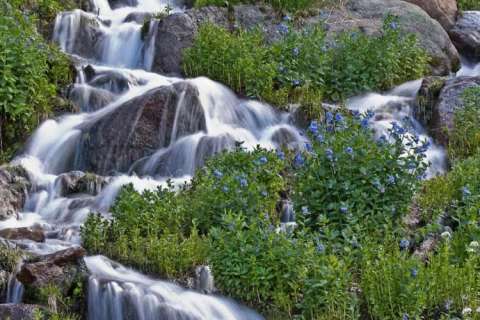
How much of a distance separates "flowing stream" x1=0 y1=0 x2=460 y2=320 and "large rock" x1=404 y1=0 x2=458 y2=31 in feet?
12.3

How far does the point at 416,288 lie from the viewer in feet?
17.8

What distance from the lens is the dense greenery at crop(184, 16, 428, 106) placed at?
10.3 meters

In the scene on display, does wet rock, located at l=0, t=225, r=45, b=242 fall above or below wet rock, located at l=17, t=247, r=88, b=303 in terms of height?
below

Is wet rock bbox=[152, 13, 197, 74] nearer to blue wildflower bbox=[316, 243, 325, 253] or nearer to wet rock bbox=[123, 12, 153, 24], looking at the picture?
wet rock bbox=[123, 12, 153, 24]

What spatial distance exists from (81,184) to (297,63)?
3593 mm

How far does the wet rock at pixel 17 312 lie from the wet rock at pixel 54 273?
1.17 feet

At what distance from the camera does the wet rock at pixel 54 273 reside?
5828mm

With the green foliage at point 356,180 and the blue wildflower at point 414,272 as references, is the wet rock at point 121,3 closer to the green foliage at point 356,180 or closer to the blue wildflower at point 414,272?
the green foliage at point 356,180

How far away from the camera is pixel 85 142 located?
938 centimetres

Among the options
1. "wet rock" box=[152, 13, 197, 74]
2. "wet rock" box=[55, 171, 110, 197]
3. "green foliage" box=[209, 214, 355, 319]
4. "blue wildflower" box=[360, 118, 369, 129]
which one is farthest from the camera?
"wet rock" box=[152, 13, 197, 74]

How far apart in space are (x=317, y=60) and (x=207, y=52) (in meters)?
1.43

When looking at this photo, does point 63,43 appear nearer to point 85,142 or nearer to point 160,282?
point 85,142

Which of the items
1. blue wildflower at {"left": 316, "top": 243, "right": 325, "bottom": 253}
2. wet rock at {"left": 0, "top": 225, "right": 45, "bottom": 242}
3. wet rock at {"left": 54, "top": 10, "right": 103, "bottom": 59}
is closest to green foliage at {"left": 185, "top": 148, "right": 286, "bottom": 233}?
blue wildflower at {"left": 316, "top": 243, "right": 325, "bottom": 253}

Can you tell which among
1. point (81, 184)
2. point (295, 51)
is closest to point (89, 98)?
point (81, 184)
